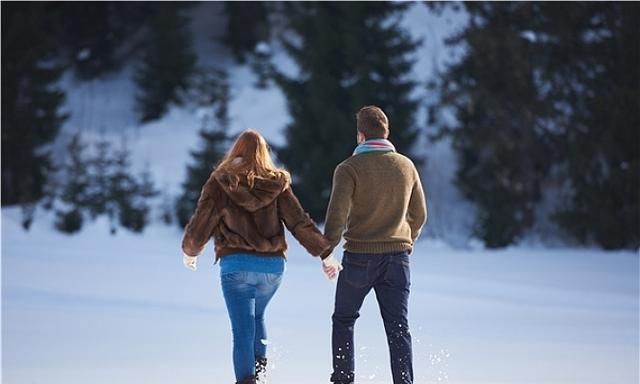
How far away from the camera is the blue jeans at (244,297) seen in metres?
6.06

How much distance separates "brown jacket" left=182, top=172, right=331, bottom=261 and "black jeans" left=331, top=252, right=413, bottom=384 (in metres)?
0.21

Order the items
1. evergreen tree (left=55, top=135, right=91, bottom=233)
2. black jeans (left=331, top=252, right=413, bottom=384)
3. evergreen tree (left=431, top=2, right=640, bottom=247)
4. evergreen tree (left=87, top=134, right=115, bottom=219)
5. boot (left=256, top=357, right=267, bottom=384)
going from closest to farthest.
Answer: black jeans (left=331, top=252, right=413, bottom=384) → boot (left=256, top=357, right=267, bottom=384) → evergreen tree (left=431, top=2, right=640, bottom=247) → evergreen tree (left=55, top=135, right=91, bottom=233) → evergreen tree (left=87, top=134, right=115, bottom=219)

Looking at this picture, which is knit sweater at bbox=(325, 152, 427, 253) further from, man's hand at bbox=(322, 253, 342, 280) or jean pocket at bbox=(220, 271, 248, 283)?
jean pocket at bbox=(220, 271, 248, 283)

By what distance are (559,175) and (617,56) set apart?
3.25 metres

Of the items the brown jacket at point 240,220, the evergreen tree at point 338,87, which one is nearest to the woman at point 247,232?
the brown jacket at point 240,220

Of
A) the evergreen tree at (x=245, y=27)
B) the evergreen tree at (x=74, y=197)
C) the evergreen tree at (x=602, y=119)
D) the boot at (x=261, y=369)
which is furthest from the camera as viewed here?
the evergreen tree at (x=245, y=27)

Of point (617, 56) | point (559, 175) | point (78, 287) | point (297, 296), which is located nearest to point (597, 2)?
point (617, 56)

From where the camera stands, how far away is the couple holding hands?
20.0 ft

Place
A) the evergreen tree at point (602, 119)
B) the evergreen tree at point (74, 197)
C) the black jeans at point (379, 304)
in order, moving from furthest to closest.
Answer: the evergreen tree at point (74, 197)
the evergreen tree at point (602, 119)
the black jeans at point (379, 304)

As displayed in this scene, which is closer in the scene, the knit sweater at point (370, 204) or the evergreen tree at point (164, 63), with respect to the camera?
the knit sweater at point (370, 204)

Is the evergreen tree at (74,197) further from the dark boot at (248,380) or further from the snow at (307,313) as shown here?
the dark boot at (248,380)

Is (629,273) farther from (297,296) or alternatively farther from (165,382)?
(165,382)

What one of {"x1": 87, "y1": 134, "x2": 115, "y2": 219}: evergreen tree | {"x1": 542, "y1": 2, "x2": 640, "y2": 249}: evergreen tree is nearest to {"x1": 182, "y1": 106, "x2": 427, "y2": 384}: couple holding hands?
{"x1": 542, "y1": 2, "x2": 640, "y2": 249}: evergreen tree

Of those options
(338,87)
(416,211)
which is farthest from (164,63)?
(416,211)
